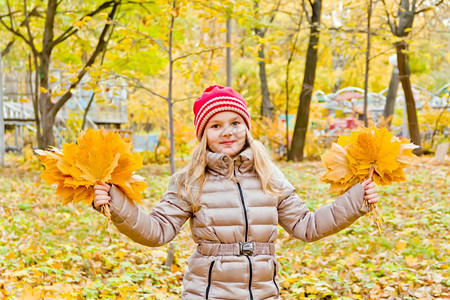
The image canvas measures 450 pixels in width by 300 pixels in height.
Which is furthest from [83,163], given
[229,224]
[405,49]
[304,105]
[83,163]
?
[304,105]

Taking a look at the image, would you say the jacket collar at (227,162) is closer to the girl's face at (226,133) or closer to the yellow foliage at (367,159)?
the girl's face at (226,133)

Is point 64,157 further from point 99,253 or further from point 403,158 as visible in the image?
point 99,253

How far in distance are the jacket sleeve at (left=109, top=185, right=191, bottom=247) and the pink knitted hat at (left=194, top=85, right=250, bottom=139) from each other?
0.39 metres

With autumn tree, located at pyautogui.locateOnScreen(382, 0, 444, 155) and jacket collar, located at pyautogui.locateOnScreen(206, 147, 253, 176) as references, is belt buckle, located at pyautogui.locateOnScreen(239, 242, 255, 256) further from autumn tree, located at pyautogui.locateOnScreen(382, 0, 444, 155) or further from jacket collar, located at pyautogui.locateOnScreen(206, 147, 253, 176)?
autumn tree, located at pyautogui.locateOnScreen(382, 0, 444, 155)

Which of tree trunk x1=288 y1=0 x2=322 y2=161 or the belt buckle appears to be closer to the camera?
the belt buckle

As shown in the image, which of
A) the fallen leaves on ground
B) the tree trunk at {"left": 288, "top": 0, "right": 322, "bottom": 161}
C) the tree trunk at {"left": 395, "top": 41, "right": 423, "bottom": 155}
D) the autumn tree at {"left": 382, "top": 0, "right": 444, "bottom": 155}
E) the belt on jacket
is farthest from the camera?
the tree trunk at {"left": 288, "top": 0, "right": 322, "bottom": 161}

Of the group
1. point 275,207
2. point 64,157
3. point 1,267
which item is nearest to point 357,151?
point 275,207

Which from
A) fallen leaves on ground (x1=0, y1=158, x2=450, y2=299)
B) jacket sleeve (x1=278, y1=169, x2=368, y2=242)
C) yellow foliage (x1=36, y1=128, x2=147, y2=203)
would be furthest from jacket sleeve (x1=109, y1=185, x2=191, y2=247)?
fallen leaves on ground (x1=0, y1=158, x2=450, y2=299)

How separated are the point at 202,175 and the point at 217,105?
14.7 inches

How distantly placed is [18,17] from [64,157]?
13.5 metres

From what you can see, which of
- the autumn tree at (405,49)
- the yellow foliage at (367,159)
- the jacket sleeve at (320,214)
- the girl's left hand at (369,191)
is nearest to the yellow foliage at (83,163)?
the jacket sleeve at (320,214)

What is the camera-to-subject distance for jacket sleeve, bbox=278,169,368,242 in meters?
2.43

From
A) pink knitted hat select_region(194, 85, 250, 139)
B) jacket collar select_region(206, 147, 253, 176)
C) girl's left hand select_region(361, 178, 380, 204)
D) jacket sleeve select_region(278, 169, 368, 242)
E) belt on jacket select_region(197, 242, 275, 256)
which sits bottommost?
belt on jacket select_region(197, 242, 275, 256)

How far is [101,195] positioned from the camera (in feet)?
6.97
